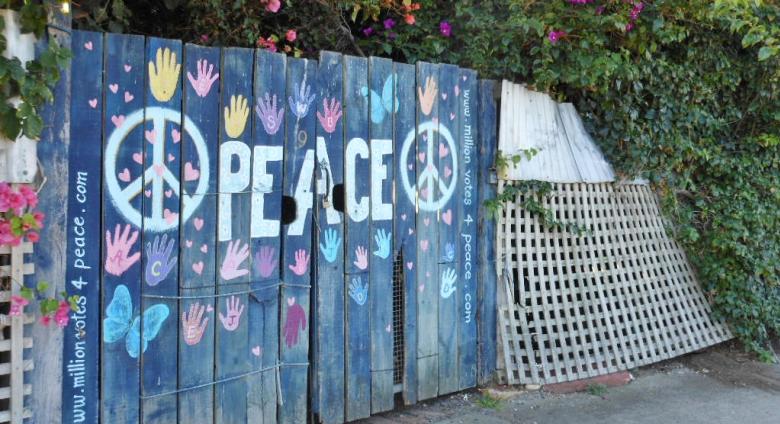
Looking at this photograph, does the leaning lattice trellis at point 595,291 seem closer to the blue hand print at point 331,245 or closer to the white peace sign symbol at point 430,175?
the white peace sign symbol at point 430,175

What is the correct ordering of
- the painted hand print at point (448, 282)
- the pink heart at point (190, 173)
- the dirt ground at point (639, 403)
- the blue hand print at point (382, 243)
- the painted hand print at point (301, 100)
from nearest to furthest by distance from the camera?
the pink heart at point (190, 173) < the painted hand print at point (301, 100) < the blue hand print at point (382, 243) < the dirt ground at point (639, 403) < the painted hand print at point (448, 282)

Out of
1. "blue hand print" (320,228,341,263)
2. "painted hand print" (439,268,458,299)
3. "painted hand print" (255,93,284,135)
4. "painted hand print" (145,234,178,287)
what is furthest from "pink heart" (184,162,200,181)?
"painted hand print" (439,268,458,299)

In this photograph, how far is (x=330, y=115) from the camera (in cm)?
425

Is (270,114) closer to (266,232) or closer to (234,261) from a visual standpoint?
(266,232)

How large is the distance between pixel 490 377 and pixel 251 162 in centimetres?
248

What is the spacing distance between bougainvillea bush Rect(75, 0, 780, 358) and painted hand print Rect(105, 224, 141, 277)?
175cm

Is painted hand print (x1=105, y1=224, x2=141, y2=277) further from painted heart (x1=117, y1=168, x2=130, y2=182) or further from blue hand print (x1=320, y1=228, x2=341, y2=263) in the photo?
blue hand print (x1=320, y1=228, x2=341, y2=263)

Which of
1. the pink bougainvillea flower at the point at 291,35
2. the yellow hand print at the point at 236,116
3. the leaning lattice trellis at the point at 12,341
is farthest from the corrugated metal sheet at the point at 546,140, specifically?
the leaning lattice trellis at the point at 12,341

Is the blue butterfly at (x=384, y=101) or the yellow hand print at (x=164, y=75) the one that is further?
the blue butterfly at (x=384, y=101)

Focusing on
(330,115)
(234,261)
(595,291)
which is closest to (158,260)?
(234,261)

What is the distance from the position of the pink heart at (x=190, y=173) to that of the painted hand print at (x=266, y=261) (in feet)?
1.87

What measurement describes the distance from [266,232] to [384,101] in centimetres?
120

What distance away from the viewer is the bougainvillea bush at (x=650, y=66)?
529cm

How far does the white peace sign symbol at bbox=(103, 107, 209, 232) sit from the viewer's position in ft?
11.0
